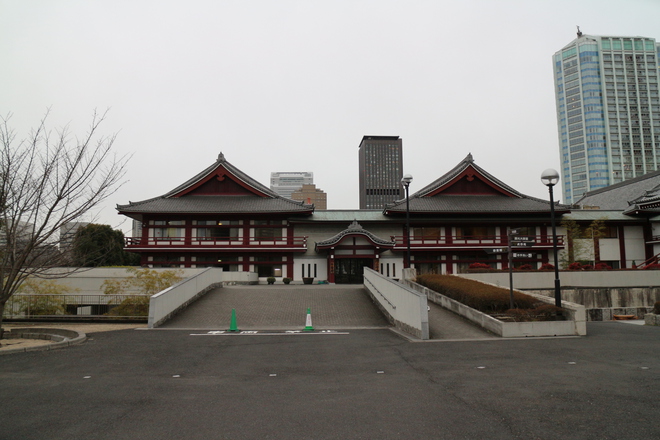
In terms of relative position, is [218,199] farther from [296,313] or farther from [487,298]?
[487,298]

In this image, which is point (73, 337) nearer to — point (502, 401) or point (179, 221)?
point (502, 401)

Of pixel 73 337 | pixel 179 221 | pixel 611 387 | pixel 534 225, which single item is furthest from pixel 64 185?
pixel 534 225

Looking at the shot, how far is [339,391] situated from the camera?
7.50m

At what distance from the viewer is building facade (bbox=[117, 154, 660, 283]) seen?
123 feet

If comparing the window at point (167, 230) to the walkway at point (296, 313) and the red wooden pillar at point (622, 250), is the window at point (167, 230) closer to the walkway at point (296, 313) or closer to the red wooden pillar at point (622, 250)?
the walkway at point (296, 313)

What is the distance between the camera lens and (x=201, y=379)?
848 cm

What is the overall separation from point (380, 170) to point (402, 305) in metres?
183

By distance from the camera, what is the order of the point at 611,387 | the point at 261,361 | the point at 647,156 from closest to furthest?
the point at 611,387
the point at 261,361
the point at 647,156

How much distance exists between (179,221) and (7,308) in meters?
19.9

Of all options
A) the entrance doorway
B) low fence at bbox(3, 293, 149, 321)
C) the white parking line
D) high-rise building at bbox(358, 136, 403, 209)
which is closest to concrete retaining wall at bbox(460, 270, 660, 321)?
the white parking line

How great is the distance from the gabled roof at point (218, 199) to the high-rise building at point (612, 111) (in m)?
117

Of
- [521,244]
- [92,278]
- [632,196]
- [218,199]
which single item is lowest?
[92,278]

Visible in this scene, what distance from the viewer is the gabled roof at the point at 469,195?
39.2 meters

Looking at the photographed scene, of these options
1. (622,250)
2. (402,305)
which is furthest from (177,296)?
(622,250)
